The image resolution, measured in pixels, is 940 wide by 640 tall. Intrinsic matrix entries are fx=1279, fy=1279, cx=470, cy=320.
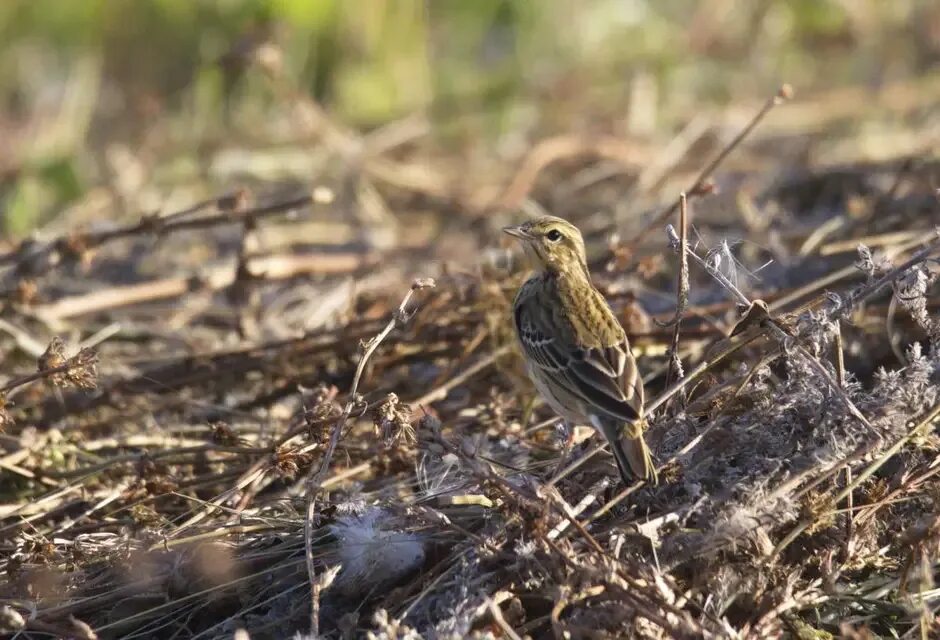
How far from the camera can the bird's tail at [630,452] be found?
377cm

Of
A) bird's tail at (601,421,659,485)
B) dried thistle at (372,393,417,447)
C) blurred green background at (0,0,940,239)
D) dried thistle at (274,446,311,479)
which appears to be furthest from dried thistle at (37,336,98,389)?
blurred green background at (0,0,940,239)

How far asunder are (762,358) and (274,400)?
2.52 metres

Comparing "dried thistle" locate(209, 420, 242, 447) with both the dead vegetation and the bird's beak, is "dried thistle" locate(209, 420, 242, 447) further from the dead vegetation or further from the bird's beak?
the bird's beak

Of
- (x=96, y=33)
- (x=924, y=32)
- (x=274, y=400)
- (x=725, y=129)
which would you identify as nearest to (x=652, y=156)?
(x=725, y=129)

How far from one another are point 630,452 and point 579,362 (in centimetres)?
64

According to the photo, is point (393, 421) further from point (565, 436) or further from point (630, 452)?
point (565, 436)

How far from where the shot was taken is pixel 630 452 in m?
3.82

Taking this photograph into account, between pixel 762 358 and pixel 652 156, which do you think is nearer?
pixel 762 358

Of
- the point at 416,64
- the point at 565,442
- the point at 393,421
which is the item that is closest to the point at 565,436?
the point at 565,442

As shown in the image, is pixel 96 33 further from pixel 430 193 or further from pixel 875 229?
pixel 875 229

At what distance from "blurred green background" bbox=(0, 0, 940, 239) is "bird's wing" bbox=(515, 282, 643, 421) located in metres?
5.09

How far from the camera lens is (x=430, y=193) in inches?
352

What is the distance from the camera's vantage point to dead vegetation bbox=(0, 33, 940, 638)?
3732 millimetres

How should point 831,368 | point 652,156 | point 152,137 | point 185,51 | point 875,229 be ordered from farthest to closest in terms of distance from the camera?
point 185,51 < point 152,137 < point 652,156 < point 875,229 < point 831,368
